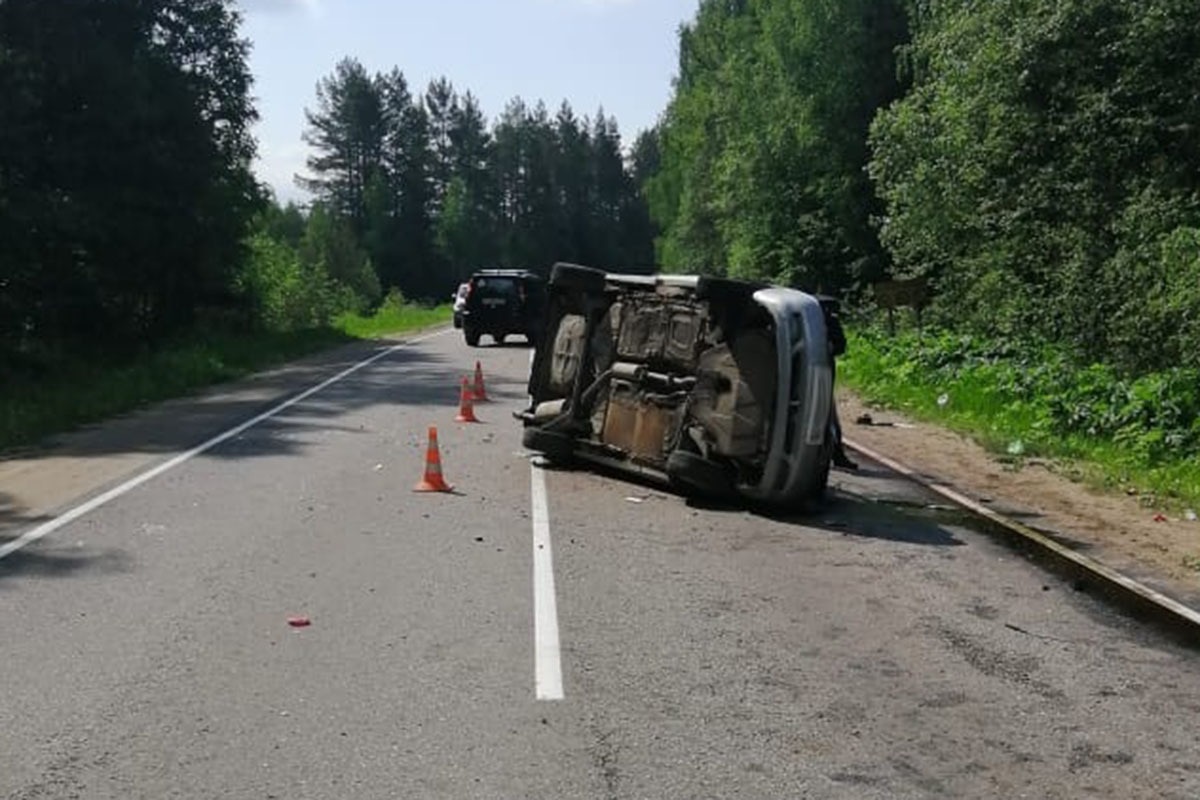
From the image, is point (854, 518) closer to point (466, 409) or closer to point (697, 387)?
point (697, 387)

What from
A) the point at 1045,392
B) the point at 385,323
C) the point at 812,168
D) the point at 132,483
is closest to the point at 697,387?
the point at 132,483

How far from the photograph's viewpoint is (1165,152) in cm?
1950

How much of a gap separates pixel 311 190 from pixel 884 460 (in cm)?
11344

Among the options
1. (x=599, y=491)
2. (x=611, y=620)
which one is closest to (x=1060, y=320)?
(x=599, y=491)

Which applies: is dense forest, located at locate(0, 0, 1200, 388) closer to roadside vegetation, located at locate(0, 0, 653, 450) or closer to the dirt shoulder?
roadside vegetation, located at locate(0, 0, 653, 450)

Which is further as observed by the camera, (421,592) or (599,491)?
(599,491)

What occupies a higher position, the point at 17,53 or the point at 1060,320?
the point at 17,53

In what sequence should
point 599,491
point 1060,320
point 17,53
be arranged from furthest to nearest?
1. point 17,53
2. point 1060,320
3. point 599,491

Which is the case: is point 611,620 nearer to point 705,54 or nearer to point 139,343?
point 139,343

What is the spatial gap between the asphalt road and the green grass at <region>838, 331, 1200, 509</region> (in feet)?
12.3

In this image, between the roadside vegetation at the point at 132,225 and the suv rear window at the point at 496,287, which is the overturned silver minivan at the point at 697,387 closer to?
the roadside vegetation at the point at 132,225

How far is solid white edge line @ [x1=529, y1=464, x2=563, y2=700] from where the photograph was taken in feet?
19.9

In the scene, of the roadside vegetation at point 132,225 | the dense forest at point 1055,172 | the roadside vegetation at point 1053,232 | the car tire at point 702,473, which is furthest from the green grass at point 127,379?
the dense forest at point 1055,172

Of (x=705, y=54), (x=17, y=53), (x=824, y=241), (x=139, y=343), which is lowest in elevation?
(x=139, y=343)
